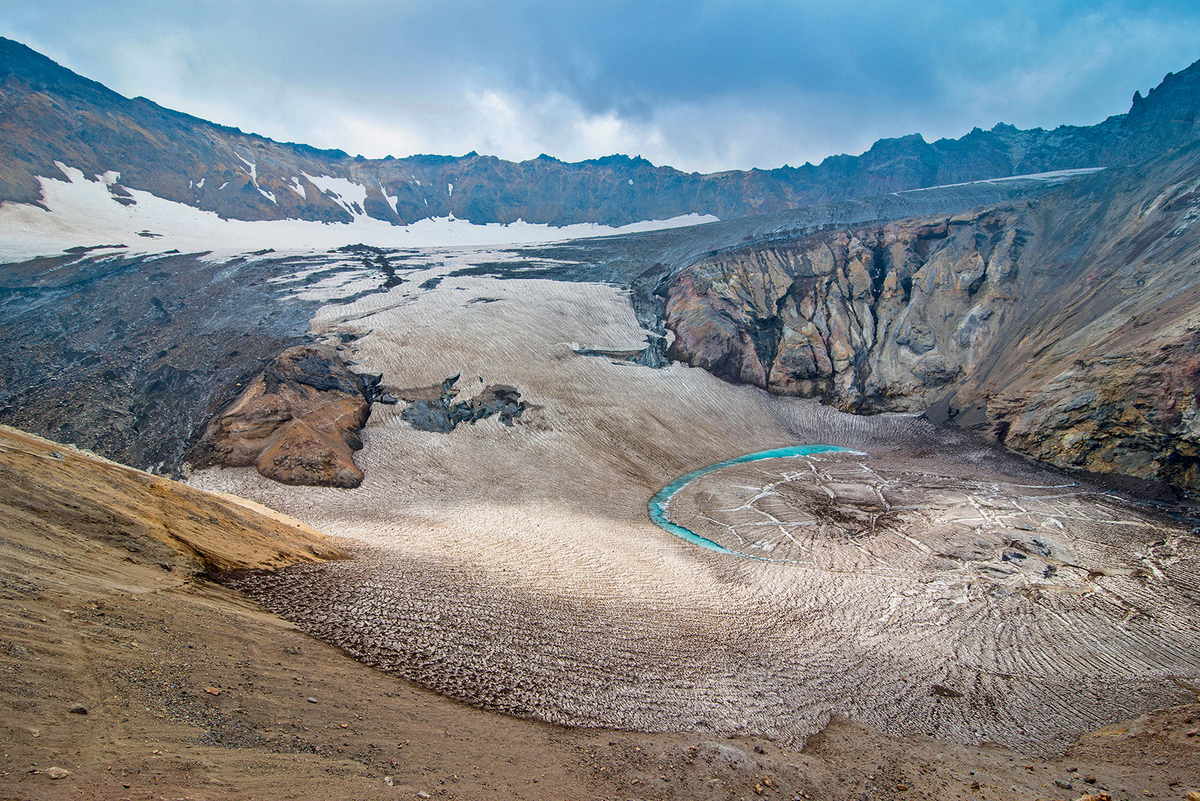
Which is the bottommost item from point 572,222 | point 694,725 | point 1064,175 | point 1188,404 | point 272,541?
point 694,725

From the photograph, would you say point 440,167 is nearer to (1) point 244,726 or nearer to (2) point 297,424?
(2) point 297,424

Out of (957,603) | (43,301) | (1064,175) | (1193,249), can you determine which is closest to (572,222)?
(1064,175)

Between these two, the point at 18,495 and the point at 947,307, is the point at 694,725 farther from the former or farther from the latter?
the point at 947,307

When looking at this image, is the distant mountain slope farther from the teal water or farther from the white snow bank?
the teal water

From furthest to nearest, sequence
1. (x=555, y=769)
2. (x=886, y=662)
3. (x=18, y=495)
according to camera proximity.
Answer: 1. (x=886, y=662)
2. (x=18, y=495)
3. (x=555, y=769)

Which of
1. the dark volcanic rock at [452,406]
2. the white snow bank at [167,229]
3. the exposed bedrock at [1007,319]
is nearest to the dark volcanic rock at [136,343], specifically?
the white snow bank at [167,229]

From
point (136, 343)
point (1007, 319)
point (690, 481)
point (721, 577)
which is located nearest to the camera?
point (721, 577)

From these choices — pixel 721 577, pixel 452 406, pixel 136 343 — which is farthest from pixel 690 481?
pixel 136 343

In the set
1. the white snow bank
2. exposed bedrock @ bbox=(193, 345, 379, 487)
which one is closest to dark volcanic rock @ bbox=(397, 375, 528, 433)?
exposed bedrock @ bbox=(193, 345, 379, 487)
